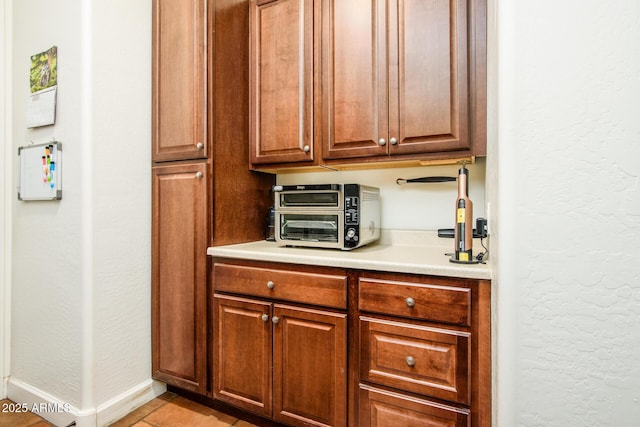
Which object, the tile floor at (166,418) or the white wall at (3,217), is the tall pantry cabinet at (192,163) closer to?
the tile floor at (166,418)

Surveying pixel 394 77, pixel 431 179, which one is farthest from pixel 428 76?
pixel 431 179

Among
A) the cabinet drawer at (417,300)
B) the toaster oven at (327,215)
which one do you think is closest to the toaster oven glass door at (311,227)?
the toaster oven at (327,215)

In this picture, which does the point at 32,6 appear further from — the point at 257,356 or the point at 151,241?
the point at 257,356

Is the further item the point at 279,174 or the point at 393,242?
the point at 279,174

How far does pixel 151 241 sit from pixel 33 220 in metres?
0.60

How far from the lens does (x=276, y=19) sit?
173 cm

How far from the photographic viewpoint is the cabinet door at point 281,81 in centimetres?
166

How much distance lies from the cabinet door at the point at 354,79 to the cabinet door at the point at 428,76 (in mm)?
54

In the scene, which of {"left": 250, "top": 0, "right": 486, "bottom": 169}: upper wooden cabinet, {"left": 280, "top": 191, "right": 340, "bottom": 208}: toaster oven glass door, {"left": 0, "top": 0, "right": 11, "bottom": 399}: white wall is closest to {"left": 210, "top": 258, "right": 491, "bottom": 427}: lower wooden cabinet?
{"left": 280, "top": 191, "right": 340, "bottom": 208}: toaster oven glass door

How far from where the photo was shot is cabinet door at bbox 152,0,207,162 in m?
1.60

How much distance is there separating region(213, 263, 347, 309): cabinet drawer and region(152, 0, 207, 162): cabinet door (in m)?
0.63

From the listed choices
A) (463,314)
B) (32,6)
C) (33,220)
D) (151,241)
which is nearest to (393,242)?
(463,314)

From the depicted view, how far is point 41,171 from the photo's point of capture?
1598mm

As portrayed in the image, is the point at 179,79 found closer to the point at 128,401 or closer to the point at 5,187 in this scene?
the point at 5,187
